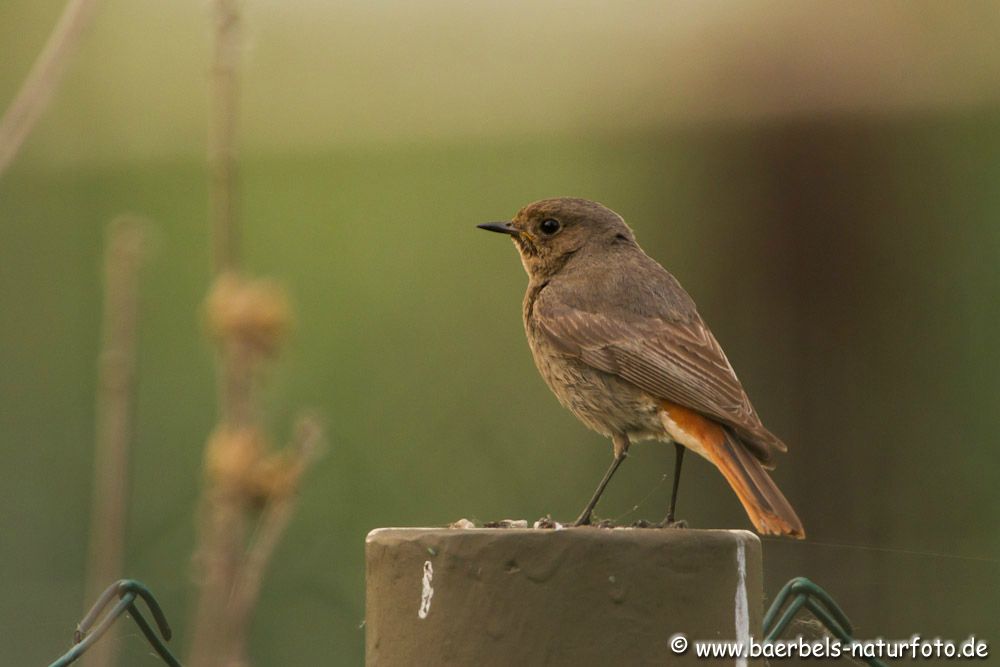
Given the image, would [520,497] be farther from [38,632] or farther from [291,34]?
[291,34]

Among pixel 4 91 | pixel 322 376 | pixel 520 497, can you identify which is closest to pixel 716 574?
pixel 520 497

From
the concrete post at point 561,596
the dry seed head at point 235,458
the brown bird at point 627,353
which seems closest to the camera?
the dry seed head at point 235,458

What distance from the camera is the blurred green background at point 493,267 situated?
4.93 meters

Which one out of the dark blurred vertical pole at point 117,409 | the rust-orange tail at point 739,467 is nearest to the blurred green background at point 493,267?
the rust-orange tail at point 739,467

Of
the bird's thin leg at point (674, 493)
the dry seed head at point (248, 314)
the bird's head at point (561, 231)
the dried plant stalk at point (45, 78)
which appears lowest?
the bird's thin leg at point (674, 493)

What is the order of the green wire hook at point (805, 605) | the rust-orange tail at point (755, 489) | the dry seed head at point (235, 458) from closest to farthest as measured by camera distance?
1. the dry seed head at point (235, 458)
2. the green wire hook at point (805, 605)
3. the rust-orange tail at point (755, 489)

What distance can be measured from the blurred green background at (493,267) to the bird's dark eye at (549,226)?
2.83 feet

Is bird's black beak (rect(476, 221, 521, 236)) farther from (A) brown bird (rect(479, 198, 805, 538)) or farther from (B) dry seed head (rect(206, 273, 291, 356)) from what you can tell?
(B) dry seed head (rect(206, 273, 291, 356))

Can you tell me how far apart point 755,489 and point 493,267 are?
2.77 m

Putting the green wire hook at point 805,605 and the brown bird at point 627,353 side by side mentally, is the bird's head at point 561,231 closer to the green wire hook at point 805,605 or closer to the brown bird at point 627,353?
the brown bird at point 627,353

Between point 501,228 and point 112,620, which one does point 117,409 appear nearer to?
point 112,620

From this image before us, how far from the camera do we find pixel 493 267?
19.2 ft

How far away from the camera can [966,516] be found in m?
5.13

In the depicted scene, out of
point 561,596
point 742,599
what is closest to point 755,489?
point 742,599
